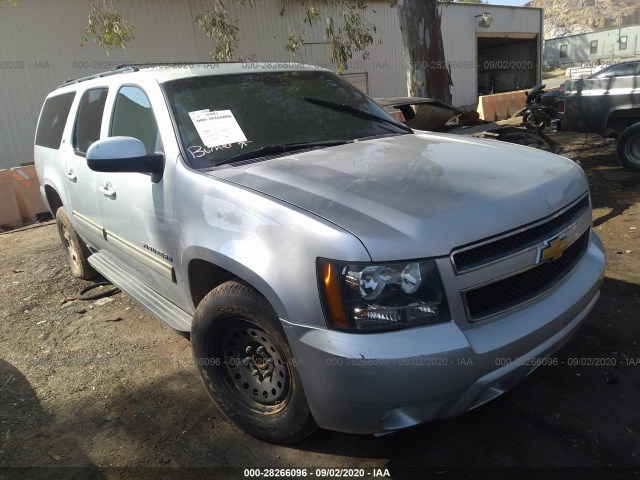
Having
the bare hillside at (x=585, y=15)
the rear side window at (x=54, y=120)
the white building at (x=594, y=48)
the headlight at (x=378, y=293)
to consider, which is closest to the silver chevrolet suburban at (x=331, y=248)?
the headlight at (x=378, y=293)

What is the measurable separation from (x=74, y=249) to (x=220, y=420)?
3.00 meters

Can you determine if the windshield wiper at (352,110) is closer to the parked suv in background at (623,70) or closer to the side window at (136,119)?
the side window at (136,119)

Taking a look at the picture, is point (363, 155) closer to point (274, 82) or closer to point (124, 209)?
point (274, 82)

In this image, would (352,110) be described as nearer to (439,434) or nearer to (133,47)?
(439,434)

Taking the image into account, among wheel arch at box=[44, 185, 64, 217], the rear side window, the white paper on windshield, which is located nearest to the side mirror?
the white paper on windshield

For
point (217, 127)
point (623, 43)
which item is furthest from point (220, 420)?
point (623, 43)

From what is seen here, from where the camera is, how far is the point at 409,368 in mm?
1897

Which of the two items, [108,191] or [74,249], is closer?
[108,191]

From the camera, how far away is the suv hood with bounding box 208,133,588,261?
199cm

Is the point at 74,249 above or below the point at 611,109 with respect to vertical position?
below

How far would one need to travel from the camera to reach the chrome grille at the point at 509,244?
79.8 inches

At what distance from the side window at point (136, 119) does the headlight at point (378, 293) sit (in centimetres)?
155

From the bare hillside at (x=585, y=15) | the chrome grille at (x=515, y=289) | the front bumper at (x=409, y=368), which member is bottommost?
the front bumper at (x=409, y=368)

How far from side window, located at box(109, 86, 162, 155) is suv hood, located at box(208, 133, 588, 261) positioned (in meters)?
0.70
